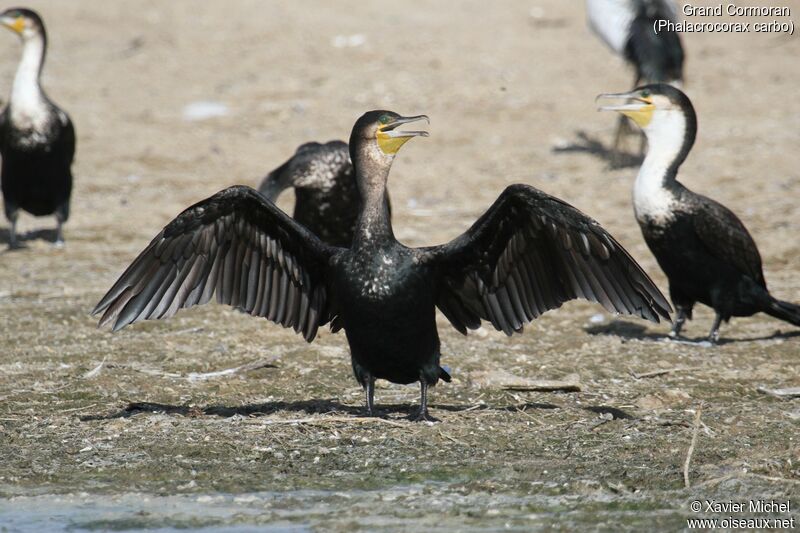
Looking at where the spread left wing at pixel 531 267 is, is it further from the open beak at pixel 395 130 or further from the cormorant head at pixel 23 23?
the cormorant head at pixel 23 23

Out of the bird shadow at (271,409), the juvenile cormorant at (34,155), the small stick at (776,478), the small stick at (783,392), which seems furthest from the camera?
the juvenile cormorant at (34,155)

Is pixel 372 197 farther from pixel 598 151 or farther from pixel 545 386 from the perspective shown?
pixel 598 151

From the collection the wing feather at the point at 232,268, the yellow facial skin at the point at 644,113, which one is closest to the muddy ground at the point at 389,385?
the wing feather at the point at 232,268

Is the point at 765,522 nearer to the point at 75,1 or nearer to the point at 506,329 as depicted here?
the point at 506,329

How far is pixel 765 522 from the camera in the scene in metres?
4.67

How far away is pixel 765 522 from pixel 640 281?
48.7 inches

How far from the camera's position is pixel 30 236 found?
11.0m

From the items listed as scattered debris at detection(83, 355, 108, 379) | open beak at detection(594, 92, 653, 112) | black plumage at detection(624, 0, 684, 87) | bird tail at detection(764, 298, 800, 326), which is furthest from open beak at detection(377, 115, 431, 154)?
black plumage at detection(624, 0, 684, 87)

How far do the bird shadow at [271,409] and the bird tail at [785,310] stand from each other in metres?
1.94

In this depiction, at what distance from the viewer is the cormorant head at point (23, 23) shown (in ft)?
36.4

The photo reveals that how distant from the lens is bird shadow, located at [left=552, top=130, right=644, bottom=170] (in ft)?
40.9

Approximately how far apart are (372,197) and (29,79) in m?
5.91

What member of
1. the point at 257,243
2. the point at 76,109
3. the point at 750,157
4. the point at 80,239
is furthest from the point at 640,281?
the point at 76,109

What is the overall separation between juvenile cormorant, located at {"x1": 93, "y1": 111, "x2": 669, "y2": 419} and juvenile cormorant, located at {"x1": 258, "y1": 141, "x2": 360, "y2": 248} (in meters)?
2.35
